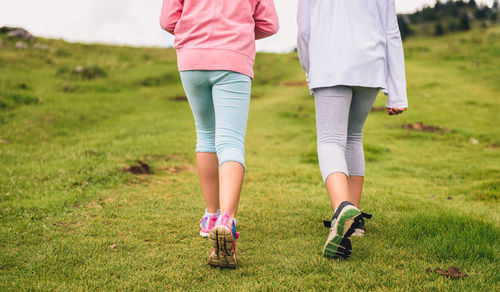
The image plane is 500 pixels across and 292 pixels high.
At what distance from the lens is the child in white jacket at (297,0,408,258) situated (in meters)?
2.76

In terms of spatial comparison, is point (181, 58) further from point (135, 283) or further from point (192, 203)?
point (192, 203)

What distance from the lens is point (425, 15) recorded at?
67.7 m

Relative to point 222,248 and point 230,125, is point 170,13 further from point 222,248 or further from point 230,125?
point 222,248

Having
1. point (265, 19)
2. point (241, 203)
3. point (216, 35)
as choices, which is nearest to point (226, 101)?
point (216, 35)

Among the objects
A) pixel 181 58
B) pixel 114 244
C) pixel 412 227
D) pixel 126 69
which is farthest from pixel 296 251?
pixel 126 69

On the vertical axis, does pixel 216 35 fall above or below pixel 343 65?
above

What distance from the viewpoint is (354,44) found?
9.07ft

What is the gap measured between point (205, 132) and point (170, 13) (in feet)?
2.93

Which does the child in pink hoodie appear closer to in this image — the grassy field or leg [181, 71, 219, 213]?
leg [181, 71, 219, 213]

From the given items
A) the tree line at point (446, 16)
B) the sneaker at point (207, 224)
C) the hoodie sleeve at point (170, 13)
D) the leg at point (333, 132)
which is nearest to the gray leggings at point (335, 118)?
the leg at point (333, 132)

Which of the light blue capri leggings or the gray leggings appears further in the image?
the gray leggings

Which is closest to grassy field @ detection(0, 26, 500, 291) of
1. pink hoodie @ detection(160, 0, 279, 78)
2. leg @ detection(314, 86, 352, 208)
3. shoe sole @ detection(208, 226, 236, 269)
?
shoe sole @ detection(208, 226, 236, 269)

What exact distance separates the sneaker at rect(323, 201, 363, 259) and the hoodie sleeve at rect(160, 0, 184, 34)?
→ 5.67 ft

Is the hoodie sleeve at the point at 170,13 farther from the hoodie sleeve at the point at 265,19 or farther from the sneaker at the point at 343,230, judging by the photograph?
the sneaker at the point at 343,230
